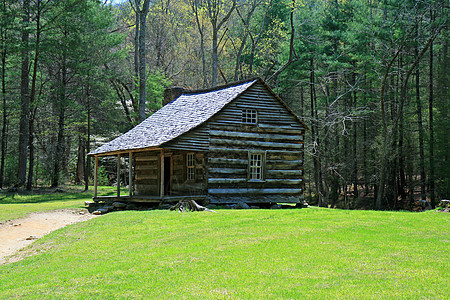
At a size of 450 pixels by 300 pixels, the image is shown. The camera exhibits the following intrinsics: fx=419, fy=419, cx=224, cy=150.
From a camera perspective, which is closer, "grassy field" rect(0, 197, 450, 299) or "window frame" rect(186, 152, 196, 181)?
"grassy field" rect(0, 197, 450, 299)

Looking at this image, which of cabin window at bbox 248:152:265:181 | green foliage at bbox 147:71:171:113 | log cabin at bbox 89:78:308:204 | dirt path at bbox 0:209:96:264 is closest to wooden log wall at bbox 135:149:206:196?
log cabin at bbox 89:78:308:204

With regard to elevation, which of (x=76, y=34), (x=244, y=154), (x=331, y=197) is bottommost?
(x=331, y=197)

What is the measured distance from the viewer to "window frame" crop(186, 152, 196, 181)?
21.2 meters

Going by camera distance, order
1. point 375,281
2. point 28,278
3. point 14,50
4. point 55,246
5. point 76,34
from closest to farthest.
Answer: point 375,281 → point 28,278 → point 55,246 → point 14,50 → point 76,34

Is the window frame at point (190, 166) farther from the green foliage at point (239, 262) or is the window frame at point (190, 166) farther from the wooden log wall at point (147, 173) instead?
the green foliage at point (239, 262)

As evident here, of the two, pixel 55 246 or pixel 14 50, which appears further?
pixel 14 50

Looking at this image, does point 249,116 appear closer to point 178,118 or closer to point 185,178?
point 178,118

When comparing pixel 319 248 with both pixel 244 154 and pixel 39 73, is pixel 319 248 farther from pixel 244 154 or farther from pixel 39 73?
pixel 39 73

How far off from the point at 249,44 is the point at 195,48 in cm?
665

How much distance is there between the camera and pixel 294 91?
154 ft

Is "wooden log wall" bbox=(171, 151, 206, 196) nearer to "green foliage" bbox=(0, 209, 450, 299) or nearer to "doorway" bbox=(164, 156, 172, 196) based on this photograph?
"doorway" bbox=(164, 156, 172, 196)

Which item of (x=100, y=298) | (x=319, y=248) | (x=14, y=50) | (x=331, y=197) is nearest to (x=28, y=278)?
(x=100, y=298)

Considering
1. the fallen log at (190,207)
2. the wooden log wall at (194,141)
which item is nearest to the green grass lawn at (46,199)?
the wooden log wall at (194,141)

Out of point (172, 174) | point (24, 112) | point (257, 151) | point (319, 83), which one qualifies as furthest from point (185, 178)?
point (319, 83)
